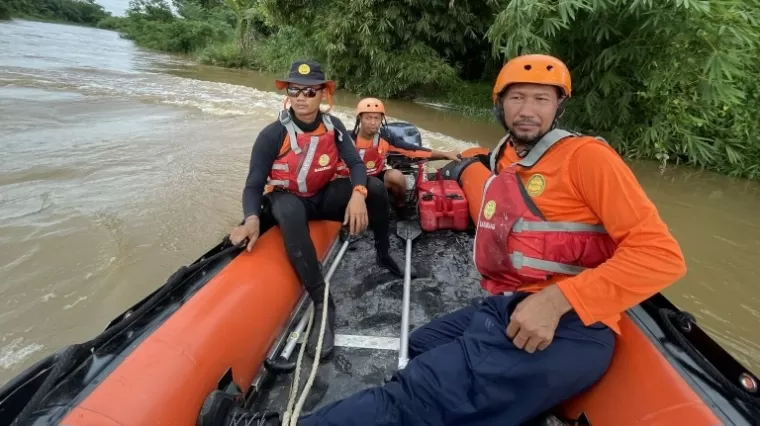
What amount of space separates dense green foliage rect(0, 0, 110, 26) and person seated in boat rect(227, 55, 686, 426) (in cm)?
4681

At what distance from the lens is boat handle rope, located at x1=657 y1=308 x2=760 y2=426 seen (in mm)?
1130

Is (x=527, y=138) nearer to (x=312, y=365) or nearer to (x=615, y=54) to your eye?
(x=312, y=365)

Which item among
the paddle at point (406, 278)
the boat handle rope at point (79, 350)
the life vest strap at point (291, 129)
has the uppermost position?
the life vest strap at point (291, 129)

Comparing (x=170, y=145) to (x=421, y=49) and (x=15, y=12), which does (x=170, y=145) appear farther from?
(x=15, y=12)

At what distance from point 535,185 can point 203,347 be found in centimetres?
115

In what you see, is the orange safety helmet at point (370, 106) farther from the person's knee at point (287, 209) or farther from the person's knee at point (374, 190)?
the person's knee at point (287, 209)

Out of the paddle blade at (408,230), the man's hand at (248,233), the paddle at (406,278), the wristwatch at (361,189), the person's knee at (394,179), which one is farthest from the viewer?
the person's knee at (394,179)

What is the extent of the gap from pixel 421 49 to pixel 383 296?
876cm

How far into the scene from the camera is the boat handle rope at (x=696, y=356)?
1130mm

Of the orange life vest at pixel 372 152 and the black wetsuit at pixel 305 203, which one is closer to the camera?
the black wetsuit at pixel 305 203

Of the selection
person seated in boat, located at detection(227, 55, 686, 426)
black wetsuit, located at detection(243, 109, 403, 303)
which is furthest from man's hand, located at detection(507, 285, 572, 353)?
black wetsuit, located at detection(243, 109, 403, 303)

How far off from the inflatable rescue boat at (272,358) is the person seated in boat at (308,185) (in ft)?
0.33

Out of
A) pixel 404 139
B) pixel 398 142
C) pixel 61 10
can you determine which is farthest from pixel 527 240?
pixel 61 10

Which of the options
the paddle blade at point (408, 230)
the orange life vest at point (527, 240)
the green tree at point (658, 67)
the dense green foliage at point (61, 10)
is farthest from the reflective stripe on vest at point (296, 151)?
the dense green foliage at point (61, 10)
